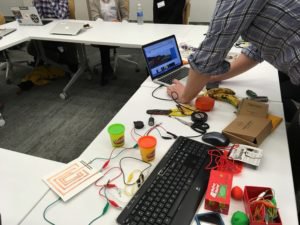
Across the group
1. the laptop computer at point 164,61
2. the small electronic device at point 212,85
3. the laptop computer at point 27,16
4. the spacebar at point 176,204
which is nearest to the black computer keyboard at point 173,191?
the spacebar at point 176,204

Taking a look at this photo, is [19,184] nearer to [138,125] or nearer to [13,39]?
[138,125]

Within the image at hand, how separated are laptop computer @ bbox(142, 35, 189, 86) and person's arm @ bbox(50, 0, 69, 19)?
2132 mm

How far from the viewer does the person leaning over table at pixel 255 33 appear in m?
0.94

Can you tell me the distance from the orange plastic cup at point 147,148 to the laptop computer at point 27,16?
2.49 meters

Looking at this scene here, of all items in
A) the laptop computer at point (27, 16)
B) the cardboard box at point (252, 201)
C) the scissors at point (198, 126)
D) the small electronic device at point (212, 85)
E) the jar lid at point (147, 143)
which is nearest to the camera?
the cardboard box at point (252, 201)

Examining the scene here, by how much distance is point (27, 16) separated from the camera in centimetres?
291

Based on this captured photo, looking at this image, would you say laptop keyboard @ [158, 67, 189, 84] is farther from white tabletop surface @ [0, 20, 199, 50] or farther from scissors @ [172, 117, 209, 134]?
white tabletop surface @ [0, 20, 199, 50]

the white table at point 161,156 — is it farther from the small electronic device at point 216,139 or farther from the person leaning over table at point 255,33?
the person leaning over table at point 255,33

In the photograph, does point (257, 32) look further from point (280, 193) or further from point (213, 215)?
point (213, 215)

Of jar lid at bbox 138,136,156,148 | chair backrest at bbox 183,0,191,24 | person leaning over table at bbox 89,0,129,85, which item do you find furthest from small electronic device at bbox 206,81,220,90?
chair backrest at bbox 183,0,191,24

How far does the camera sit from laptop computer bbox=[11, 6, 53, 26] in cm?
283

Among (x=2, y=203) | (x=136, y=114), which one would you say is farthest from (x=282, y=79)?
(x=2, y=203)

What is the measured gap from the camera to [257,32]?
1041 mm

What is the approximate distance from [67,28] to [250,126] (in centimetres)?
225
